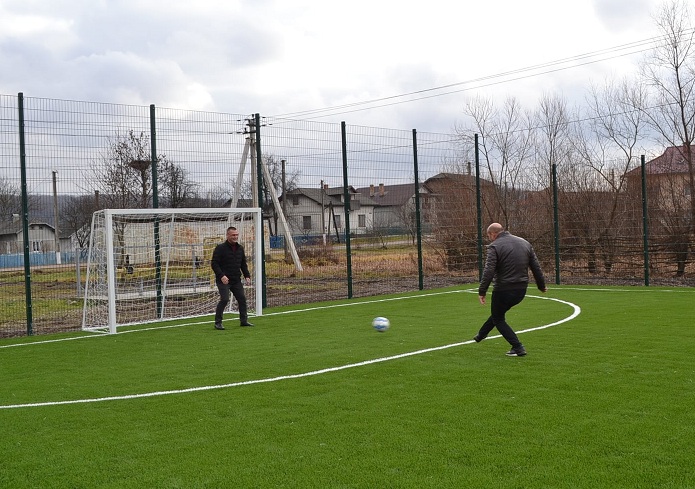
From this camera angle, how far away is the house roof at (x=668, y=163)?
21775 millimetres

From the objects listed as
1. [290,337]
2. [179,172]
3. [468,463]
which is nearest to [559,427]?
[468,463]

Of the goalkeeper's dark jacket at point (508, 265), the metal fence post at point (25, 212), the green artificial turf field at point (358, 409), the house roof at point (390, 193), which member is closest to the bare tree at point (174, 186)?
the metal fence post at point (25, 212)

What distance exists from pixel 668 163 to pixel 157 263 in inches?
621

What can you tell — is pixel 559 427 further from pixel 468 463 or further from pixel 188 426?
pixel 188 426

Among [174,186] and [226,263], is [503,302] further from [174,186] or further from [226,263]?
[174,186]

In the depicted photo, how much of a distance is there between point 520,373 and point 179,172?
1101cm

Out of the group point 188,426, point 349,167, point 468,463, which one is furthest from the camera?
point 349,167

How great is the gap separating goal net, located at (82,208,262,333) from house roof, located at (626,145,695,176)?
42.2 ft

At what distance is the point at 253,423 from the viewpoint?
6566 millimetres

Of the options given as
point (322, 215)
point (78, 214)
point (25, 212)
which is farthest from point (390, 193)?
point (25, 212)

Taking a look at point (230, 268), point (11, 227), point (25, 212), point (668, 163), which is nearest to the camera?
point (230, 268)

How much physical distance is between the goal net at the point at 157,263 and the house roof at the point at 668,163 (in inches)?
507

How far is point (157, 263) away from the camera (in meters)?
15.7

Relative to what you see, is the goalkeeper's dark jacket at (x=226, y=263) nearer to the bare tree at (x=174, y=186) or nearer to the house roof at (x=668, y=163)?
the bare tree at (x=174, y=186)
